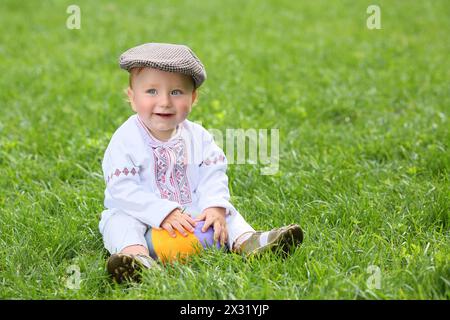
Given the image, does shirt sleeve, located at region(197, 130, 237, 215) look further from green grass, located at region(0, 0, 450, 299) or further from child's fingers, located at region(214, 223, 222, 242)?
green grass, located at region(0, 0, 450, 299)

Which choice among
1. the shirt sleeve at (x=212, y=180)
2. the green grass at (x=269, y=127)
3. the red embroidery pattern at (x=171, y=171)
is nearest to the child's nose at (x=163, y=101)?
the red embroidery pattern at (x=171, y=171)

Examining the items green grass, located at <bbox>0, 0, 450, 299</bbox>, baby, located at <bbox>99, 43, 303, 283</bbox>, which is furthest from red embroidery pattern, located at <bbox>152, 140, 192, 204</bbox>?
green grass, located at <bbox>0, 0, 450, 299</bbox>

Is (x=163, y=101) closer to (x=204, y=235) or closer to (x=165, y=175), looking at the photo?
(x=165, y=175)

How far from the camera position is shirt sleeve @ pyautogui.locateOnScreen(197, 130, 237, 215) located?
11.0 ft

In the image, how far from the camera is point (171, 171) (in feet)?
11.1

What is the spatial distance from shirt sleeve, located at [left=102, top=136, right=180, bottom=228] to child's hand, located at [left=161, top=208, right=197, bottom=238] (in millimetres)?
25

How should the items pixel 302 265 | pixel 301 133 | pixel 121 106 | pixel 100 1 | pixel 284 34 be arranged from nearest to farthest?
pixel 302 265 < pixel 301 133 < pixel 121 106 < pixel 284 34 < pixel 100 1

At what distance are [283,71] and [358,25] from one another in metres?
2.57

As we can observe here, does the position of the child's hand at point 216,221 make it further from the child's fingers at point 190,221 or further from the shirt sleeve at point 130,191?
the shirt sleeve at point 130,191

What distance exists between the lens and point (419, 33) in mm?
8766

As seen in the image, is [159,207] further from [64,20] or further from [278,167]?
[64,20]

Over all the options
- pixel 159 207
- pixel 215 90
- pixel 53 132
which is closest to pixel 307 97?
pixel 215 90

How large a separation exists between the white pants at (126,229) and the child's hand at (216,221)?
0.06 m

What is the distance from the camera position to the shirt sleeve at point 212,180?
334 cm
